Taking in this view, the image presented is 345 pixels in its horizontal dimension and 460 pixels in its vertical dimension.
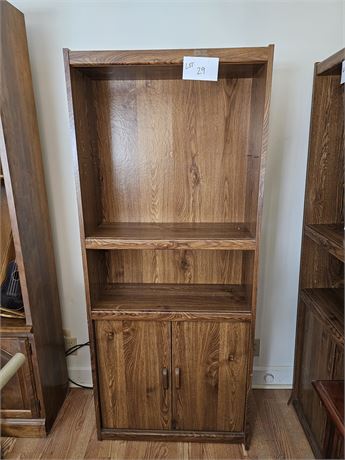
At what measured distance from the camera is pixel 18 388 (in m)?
1.49

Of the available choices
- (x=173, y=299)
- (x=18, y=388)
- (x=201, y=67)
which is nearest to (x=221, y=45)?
(x=201, y=67)

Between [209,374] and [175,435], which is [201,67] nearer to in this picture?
[209,374]

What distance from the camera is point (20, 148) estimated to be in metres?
1.33

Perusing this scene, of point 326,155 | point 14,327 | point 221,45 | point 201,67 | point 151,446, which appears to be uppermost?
point 221,45

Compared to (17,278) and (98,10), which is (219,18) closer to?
(98,10)

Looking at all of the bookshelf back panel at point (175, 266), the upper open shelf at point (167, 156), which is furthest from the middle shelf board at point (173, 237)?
the bookshelf back panel at point (175, 266)

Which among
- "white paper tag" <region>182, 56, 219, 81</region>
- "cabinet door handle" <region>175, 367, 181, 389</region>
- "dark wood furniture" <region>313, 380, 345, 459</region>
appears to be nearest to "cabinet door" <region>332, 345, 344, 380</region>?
Answer: "dark wood furniture" <region>313, 380, 345, 459</region>

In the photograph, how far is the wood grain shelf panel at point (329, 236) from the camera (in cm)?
116

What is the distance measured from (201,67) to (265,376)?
170 cm

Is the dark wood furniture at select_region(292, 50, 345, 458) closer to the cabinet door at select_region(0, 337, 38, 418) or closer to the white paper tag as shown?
the white paper tag

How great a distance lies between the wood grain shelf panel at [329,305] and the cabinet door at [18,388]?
4.45 feet

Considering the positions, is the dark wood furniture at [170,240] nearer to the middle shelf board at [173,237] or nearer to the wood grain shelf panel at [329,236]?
the middle shelf board at [173,237]

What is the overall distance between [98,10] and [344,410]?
5.93 ft

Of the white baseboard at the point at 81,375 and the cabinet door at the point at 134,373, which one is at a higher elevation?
the cabinet door at the point at 134,373
